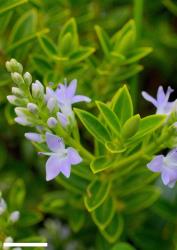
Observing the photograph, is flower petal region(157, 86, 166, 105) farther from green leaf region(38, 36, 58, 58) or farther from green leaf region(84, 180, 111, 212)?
green leaf region(38, 36, 58, 58)

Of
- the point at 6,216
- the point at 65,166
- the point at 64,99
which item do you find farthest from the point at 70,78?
the point at 65,166

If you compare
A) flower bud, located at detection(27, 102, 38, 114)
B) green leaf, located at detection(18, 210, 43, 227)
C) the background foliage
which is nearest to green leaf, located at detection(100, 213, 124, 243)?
the background foliage

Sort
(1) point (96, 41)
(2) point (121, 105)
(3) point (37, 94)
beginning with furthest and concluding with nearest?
1. (1) point (96, 41)
2. (2) point (121, 105)
3. (3) point (37, 94)

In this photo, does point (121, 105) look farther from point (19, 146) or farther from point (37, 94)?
point (19, 146)

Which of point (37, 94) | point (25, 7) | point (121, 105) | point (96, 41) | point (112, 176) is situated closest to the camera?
point (37, 94)

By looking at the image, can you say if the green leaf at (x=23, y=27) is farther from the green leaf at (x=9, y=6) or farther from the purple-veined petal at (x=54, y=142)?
the purple-veined petal at (x=54, y=142)


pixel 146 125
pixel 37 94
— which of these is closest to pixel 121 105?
pixel 146 125
